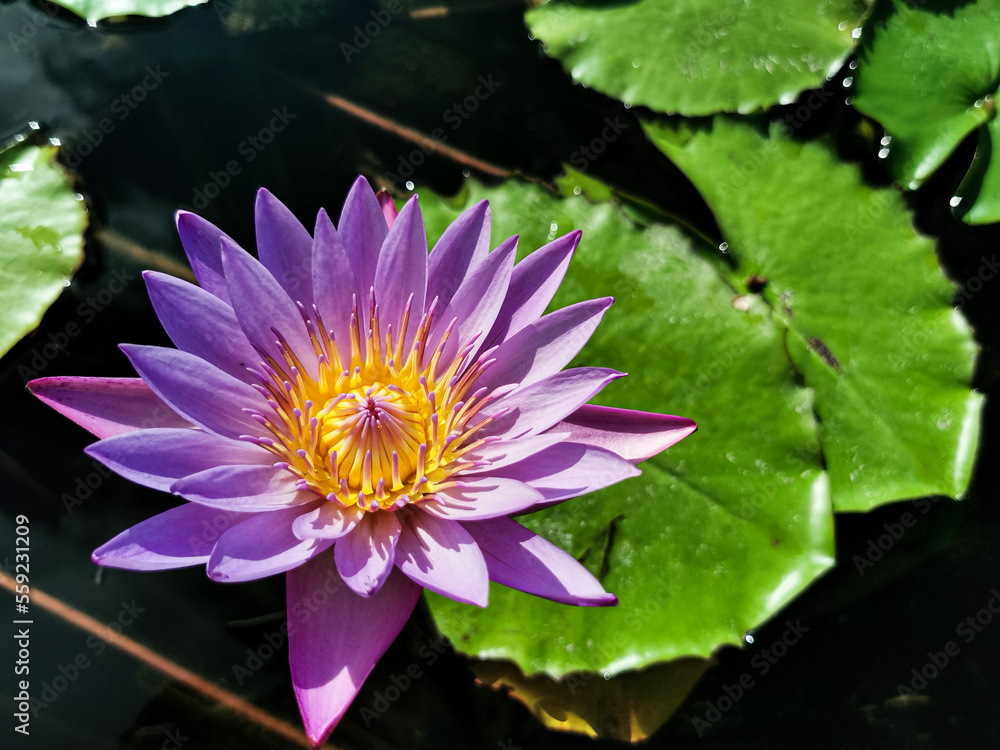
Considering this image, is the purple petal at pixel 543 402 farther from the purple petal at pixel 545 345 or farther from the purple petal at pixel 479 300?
the purple petal at pixel 479 300

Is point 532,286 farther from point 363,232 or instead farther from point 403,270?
point 363,232

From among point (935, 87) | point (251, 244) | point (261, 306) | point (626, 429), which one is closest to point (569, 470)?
Answer: point (626, 429)

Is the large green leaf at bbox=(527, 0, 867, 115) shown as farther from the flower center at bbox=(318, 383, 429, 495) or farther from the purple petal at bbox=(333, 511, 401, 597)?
the purple petal at bbox=(333, 511, 401, 597)

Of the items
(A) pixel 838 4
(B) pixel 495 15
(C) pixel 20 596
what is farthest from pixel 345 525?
(A) pixel 838 4

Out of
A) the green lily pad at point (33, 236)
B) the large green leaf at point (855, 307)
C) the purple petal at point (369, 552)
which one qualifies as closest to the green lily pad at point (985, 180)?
the large green leaf at point (855, 307)

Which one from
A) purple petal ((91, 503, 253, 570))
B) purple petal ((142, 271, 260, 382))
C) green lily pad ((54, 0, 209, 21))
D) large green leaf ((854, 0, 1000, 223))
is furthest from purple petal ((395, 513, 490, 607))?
green lily pad ((54, 0, 209, 21))

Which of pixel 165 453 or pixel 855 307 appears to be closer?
pixel 165 453
